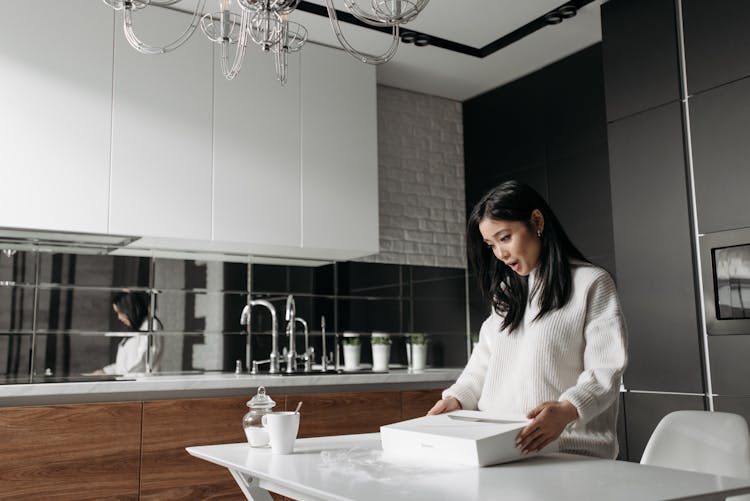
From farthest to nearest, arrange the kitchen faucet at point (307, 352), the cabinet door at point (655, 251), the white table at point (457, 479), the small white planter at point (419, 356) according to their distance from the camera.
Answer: the small white planter at point (419, 356)
the kitchen faucet at point (307, 352)
the cabinet door at point (655, 251)
the white table at point (457, 479)

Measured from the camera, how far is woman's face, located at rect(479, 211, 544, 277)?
191 centimetres

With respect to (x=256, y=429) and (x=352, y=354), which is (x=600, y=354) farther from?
(x=352, y=354)

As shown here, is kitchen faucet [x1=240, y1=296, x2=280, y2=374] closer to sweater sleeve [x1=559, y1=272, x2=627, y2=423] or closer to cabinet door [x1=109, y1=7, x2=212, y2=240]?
cabinet door [x1=109, y1=7, x2=212, y2=240]

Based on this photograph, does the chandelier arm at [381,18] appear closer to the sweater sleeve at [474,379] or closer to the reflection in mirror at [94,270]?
the sweater sleeve at [474,379]

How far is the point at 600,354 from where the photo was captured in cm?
171

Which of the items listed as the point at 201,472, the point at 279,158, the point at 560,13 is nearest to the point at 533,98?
Result: the point at 560,13

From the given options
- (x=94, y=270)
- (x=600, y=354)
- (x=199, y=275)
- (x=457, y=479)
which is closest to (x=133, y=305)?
(x=94, y=270)

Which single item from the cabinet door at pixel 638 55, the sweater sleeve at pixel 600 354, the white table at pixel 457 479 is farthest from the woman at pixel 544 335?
the cabinet door at pixel 638 55

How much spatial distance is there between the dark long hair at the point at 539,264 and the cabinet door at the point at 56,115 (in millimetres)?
1919

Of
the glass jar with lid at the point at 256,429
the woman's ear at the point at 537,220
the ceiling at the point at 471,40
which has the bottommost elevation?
the glass jar with lid at the point at 256,429

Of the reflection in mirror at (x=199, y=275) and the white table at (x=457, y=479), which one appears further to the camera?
the reflection in mirror at (x=199, y=275)

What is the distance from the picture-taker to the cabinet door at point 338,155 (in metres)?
3.79

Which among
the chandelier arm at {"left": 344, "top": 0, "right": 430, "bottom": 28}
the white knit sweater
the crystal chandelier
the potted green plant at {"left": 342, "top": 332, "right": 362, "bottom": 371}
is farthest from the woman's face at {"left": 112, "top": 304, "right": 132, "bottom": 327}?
the chandelier arm at {"left": 344, "top": 0, "right": 430, "bottom": 28}

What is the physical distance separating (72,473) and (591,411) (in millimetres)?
2087
